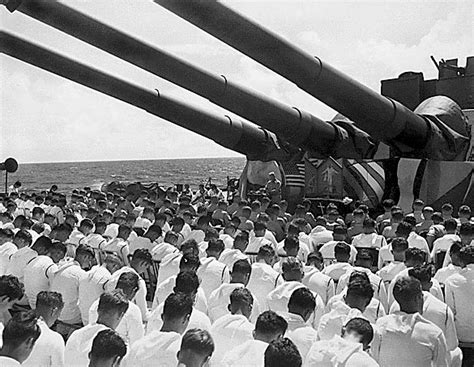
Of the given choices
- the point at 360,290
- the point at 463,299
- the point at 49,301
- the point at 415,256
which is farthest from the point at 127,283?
the point at 463,299

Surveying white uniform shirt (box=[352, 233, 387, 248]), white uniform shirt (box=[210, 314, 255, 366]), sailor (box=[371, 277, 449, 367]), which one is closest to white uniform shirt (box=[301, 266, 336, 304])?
sailor (box=[371, 277, 449, 367])

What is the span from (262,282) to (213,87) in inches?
218

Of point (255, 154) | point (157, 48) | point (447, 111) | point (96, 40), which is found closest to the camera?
point (96, 40)

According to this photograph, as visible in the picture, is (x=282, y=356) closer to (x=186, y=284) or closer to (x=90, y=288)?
(x=186, y=284)

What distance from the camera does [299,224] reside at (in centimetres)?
942

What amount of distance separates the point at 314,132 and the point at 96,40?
5.09 meters

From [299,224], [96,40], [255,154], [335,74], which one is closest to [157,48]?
[96,40]

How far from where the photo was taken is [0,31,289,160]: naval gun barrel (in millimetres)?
10492

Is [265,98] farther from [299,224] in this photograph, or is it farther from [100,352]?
[100,352]

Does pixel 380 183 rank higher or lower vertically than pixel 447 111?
lower

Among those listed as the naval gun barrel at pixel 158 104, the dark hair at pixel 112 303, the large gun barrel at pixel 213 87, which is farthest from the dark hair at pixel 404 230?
the naval gun barrel at pixel 158 104

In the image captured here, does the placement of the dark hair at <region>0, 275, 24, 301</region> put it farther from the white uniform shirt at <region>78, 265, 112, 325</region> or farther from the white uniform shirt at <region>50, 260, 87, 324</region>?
the white uniform shirt at <region>50, 260, 87, 324</region>

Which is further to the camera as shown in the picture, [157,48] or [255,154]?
[255,154]

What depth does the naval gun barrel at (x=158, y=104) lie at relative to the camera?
1049cm
